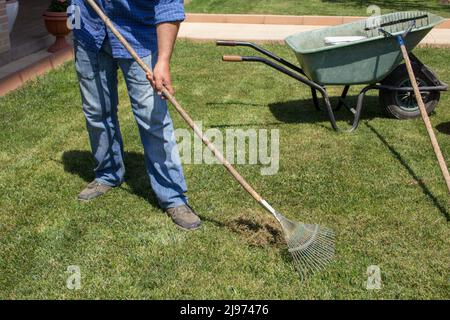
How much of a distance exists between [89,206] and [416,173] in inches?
92.9

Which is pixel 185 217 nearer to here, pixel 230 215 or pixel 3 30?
pixel 230 215

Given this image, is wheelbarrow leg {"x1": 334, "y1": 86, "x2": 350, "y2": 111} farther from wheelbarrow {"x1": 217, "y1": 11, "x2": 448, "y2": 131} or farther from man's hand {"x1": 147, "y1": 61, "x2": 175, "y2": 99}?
man's hand {"x1": 147, "y1": 61, "x2": 175, "y2": 99}

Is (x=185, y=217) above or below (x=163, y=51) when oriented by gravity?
below

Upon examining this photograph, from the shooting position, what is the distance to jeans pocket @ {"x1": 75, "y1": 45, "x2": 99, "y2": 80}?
303 centimetres

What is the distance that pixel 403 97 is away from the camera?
4.78m

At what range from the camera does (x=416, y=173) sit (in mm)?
3840

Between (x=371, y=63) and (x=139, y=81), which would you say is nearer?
(x=139, y=81)

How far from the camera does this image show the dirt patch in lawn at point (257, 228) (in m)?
3.00

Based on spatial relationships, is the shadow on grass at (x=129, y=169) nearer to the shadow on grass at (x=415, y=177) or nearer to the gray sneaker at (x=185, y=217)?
the gray sneaker at (x=185, y=217)

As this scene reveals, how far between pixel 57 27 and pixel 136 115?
421 centimetres

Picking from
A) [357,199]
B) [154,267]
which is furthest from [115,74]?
[357,199]

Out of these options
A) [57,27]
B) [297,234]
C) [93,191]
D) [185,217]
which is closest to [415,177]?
[297,234]
